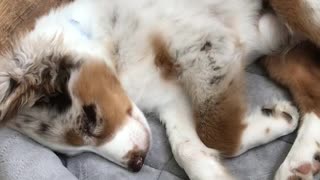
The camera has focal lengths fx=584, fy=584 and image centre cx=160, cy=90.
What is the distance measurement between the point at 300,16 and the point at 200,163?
28.1 inches

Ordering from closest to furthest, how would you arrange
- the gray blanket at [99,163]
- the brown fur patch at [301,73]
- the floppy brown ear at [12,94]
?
the floppy brown ear at [12,94], the gray blanket at [99,163], the brown fur patch at [301,73]

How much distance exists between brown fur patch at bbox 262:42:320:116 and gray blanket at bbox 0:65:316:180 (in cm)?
16

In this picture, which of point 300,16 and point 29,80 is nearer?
point 29,80

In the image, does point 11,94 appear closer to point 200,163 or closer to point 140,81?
point 140,81

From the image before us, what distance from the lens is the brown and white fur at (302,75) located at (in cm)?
222

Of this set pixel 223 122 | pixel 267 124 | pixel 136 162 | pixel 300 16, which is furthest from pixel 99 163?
pixel 300 16

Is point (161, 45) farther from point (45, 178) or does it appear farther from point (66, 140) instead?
point (45, 178)

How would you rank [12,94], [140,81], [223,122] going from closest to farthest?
[12,94]
[223,122]
[140,81]

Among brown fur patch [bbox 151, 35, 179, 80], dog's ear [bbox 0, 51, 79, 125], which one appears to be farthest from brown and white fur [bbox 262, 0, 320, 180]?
dog's ear [bbox 0, 51, 79, 125]

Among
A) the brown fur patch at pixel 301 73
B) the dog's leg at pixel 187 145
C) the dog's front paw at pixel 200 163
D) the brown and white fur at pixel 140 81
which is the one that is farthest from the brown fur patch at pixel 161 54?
the brown fur patch at pixel 301 73

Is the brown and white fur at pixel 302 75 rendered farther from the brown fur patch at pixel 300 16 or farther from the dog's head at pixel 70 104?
the dog's head at pixel 70 104

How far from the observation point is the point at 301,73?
249cm

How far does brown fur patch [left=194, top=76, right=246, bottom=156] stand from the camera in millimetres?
2281

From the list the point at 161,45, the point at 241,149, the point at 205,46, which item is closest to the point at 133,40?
the point at 161,45
